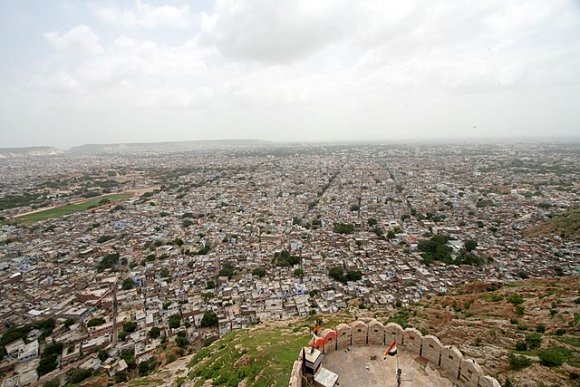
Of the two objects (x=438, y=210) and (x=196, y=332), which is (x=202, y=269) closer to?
(x=196, y=332)

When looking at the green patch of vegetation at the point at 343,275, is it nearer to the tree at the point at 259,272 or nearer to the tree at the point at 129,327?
the tree at the point at 259,272

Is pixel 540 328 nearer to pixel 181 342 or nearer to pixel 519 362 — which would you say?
pixel 519 362

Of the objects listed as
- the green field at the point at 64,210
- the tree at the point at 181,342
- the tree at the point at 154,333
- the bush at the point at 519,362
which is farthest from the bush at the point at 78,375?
the green field at the point at 64,210

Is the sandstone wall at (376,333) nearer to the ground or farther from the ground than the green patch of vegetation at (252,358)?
farther from the ground

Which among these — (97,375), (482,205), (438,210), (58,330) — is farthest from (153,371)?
(482,205)

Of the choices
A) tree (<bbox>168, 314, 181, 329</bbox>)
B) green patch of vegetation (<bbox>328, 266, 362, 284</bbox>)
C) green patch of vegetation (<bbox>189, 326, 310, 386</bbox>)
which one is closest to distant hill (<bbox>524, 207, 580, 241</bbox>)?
green patch of vegetation (<bbox>328, 266, 362, 284</bbox>)

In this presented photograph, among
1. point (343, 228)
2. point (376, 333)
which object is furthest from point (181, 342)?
point (343, 228)

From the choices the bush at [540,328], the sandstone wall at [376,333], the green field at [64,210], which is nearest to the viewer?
the sandstone wall at [376,333]
